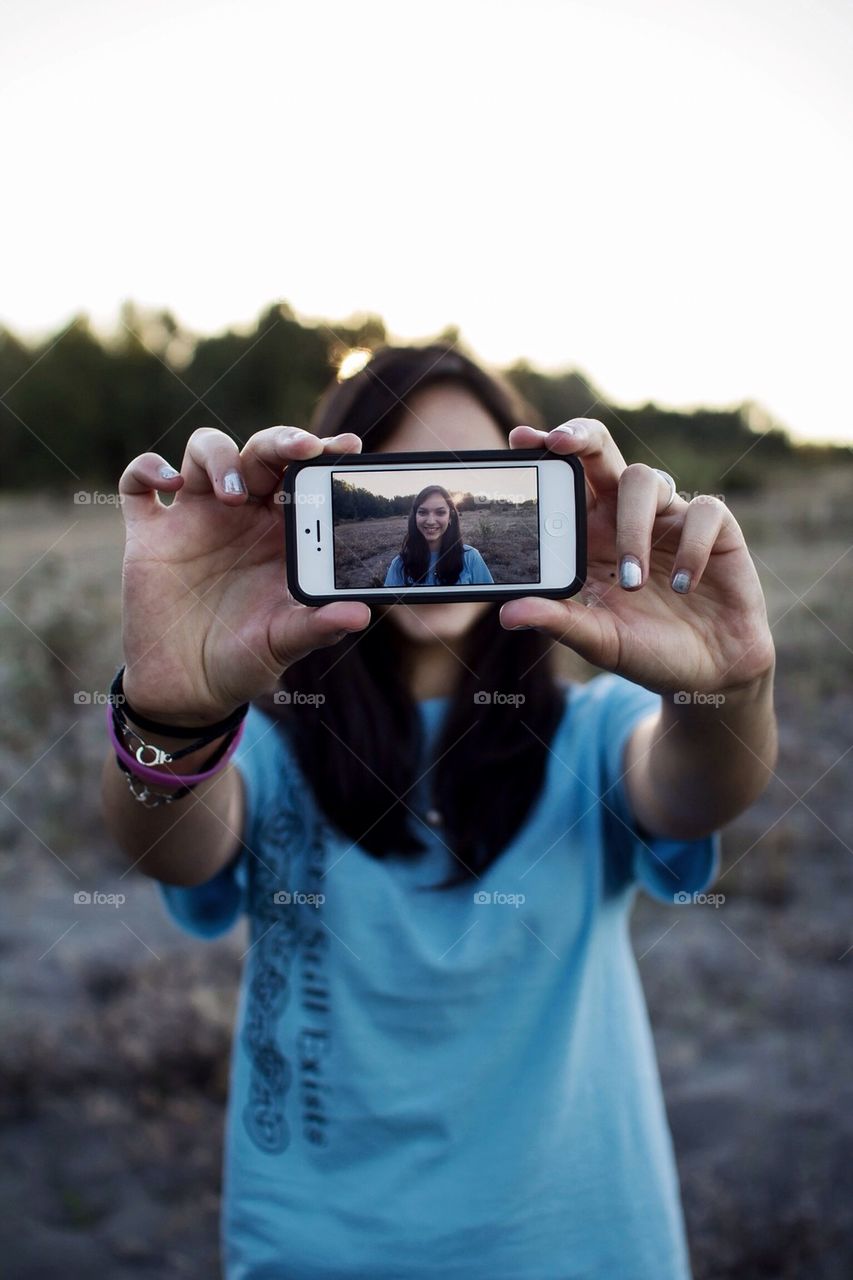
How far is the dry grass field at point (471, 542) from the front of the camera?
1.40m

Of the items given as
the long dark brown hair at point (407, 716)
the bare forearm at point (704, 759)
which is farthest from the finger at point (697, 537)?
the long dark brown hair at point (407, 716)

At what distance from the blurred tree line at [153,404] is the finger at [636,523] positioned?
25.6ft

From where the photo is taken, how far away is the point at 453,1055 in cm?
165

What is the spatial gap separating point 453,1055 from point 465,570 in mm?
927

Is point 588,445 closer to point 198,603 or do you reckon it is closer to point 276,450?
point 276,450

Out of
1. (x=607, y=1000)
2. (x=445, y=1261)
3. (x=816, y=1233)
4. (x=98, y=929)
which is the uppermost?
(x=98, y=929)

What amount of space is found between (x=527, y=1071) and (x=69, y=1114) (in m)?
2.68

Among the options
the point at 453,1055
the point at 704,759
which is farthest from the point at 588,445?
the point at 453,1055

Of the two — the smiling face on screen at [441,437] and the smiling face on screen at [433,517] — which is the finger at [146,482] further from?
the smiling face on screen at [441,437]

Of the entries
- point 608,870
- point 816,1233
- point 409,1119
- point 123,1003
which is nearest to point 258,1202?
point 409,1119

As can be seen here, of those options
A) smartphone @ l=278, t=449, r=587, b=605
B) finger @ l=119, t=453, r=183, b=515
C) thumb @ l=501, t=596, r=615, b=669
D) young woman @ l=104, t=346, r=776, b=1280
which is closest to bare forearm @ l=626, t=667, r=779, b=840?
young woman @ l=104, t=346, r=776, b=1280

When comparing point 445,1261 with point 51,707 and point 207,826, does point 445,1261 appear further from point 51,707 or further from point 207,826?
point 51,707

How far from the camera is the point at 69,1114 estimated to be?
11.5 feet

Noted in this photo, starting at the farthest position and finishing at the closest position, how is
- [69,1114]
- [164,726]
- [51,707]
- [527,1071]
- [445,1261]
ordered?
[51,707] < [69,1114] < [527,1071] < [445,1261] < [164,726]
